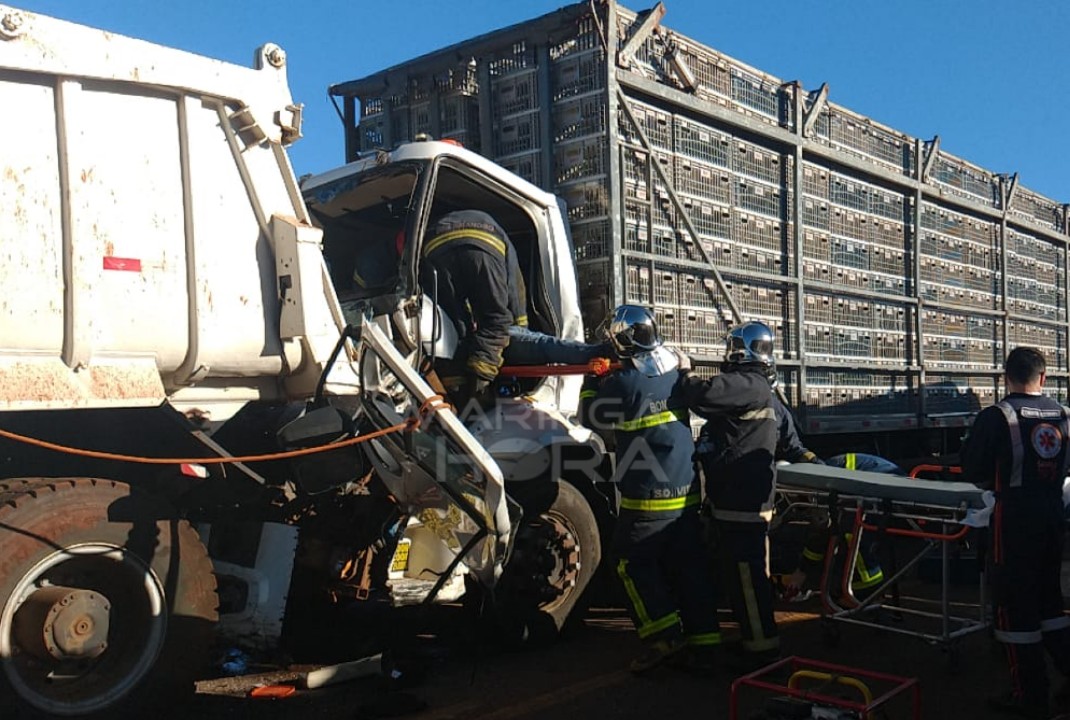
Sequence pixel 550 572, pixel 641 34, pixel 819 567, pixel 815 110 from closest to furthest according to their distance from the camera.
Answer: pixel 550 572 → pixel 819 567 → pixel 641 34 → pixel 815 110

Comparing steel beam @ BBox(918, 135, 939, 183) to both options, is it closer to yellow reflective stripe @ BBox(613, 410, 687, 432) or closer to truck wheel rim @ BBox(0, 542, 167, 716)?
yellow reflective stripe @ BBox(613, 410, 687, 432)

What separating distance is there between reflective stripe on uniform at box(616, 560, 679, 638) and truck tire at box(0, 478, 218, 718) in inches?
82.9

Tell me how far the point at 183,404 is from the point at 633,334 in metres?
2.34

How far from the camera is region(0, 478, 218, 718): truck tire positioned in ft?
10.9

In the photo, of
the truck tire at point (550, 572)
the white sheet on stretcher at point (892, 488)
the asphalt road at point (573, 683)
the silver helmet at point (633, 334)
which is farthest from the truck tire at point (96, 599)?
the white sheet on stretcher at point (892, 488)

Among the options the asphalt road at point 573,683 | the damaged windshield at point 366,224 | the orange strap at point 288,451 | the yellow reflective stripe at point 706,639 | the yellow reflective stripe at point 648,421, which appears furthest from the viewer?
the damaged windshield at point 366,224

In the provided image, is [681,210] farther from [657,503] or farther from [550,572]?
[550,572]

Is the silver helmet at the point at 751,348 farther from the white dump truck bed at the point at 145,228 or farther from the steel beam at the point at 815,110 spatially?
the steel beam at the point at 815,110

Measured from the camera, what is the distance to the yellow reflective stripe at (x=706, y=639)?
4926mm

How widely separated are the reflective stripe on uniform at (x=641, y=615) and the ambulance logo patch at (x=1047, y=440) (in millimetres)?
1902

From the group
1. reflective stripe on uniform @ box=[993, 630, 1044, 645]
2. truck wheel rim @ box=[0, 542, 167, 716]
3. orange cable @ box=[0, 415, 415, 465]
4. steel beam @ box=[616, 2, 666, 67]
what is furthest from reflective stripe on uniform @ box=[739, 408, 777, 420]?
truck wheel rim @ box=[0, 542, 167, 716]

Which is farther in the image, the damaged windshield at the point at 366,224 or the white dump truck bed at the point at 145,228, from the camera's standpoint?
the damaged windshield at the point at 366,224

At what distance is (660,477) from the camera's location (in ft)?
16.4

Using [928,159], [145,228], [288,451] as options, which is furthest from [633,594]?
[928,159]
